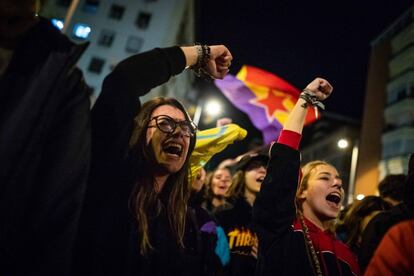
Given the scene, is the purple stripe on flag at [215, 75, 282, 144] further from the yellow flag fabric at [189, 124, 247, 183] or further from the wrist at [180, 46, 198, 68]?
the wrist at [180, 46, 198, 68]

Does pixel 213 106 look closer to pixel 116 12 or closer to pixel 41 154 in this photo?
pixel 41 154

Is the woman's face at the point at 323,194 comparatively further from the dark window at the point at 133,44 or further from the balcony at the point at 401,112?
the dark window at the point at 133,44

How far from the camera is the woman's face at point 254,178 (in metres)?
4.63

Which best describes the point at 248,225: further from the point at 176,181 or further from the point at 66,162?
the point at 66,162

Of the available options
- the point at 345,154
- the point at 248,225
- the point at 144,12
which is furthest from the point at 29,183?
the point at 345,154

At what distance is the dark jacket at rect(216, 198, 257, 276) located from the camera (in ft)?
12.5

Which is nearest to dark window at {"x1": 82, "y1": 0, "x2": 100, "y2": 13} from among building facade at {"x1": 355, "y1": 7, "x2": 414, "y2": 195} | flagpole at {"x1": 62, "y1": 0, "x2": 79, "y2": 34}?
building facade at {"x1": 355, "y1": 7, "x2": 414, "y2": 195}

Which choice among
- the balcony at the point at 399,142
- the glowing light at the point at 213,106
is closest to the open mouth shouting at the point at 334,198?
the glowing light at the point at 213,106

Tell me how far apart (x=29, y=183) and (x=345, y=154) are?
57179 mm

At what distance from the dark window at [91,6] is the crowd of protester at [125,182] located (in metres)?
39.8

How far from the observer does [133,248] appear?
1.99 meters

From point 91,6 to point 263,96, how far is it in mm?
35791

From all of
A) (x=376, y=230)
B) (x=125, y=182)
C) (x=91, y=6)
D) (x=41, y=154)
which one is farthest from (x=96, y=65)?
(x=41, y=154)

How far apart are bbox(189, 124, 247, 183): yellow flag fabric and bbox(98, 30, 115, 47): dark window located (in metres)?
35.9
